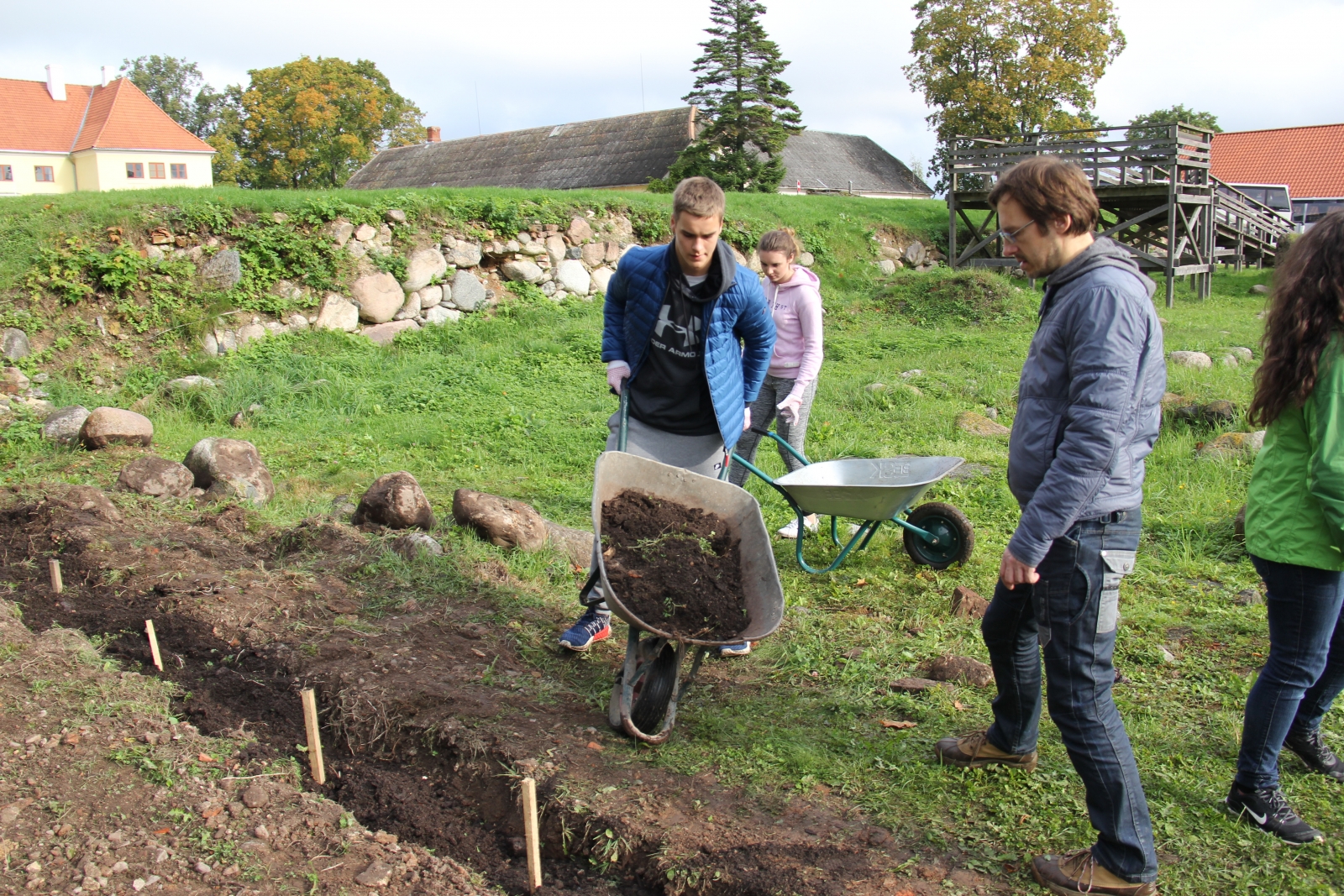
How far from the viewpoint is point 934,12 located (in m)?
27.0

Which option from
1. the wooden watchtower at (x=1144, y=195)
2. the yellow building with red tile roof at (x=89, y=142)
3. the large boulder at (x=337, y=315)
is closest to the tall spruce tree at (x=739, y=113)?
the wooden watchtower at (x=1144, y=195)

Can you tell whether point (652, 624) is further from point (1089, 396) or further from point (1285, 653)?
point (1285, 653)

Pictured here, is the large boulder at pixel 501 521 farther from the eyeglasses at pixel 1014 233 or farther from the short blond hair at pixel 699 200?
the eyeglasses at pixel 1014 233

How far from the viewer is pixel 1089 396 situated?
2.07 metres

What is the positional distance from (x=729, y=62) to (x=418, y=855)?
22108mm

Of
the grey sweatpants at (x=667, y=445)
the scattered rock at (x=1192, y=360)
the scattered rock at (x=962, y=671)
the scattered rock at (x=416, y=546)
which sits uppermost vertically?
the grey sweatpants at (x=667, y=445)

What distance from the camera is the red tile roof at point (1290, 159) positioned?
36.2 meters

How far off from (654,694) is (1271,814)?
5.92ft

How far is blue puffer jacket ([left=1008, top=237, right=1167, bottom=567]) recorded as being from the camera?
207 centimetres

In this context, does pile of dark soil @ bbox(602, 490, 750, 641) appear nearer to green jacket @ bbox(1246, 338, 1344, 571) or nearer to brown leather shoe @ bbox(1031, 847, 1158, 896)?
brown leather shoe @ bbox(1031, 847, 1158, 896)

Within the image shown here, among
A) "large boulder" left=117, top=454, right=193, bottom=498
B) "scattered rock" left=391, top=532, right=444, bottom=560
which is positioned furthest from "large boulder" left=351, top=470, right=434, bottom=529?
"large boulder" left=117, top=454, right=193, bottom=498

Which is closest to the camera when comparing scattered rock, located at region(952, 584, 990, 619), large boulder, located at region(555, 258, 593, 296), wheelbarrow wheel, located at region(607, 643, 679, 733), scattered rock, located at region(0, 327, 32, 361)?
wheelbarrow wheel, located at region(607, 643, 679, 733)

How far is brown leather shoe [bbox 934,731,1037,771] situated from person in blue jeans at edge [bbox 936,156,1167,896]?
0.50 meters

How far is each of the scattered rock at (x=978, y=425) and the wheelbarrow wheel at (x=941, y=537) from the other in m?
2.90
